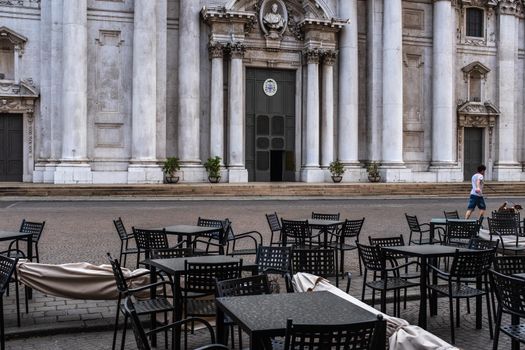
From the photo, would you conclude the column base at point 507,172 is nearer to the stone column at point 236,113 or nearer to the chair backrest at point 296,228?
the stone column at point 236,113

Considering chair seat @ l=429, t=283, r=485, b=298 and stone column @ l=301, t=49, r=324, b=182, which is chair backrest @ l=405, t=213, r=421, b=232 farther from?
stone column @ l=301, t=49, r=324, b=182

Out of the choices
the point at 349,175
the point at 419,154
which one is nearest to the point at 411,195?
the point at 349,175

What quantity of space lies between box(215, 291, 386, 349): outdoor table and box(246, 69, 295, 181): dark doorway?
98.1 ft

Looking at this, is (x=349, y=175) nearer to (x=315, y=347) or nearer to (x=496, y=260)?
(x=496, y=260)

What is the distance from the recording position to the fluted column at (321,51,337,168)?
3509 centimetres

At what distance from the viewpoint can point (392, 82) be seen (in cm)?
3550

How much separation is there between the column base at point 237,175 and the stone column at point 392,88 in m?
8.29

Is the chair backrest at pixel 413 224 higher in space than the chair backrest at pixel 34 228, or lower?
lower

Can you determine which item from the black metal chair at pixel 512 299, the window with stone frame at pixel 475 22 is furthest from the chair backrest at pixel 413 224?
the window with stone frame at pixel 475 22

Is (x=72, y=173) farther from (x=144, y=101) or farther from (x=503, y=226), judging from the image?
(x=503, y=226)

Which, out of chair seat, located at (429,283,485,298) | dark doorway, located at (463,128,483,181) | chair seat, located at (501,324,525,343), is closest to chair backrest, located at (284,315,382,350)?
chair seat, located at (501,324,525,343)

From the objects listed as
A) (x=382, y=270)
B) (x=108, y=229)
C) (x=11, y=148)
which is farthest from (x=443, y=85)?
(x=382, y=270)

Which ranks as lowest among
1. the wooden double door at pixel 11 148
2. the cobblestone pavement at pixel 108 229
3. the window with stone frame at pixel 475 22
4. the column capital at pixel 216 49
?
the cobblestone pavement at pixel 108 229

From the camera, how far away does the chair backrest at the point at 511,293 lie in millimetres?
5523
